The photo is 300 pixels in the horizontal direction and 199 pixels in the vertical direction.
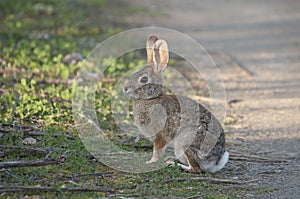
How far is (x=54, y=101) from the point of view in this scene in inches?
248

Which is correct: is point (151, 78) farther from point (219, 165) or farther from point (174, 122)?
point (219, 165)

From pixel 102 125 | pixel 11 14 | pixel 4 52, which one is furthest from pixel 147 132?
pixel 11 14

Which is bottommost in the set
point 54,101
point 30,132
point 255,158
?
point 255,158

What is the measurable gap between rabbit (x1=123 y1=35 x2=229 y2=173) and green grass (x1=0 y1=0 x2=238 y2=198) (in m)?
0.20

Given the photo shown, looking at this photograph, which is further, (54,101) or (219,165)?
(54,101)

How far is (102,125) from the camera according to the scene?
586 centimetres

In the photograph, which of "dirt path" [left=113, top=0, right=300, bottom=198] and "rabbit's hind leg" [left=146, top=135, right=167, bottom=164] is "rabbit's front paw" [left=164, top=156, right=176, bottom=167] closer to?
"rabbit's hind leg" [left=146, top=135, right=167, bottom=164]

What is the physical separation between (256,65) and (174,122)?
420 cm

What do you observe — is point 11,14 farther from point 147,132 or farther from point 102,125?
point 147,132

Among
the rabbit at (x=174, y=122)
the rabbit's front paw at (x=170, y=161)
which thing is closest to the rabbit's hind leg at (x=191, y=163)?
the rabbit at (x=174, y=122)

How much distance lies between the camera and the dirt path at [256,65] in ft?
17.1

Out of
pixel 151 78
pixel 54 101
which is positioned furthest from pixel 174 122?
pixel 54 101

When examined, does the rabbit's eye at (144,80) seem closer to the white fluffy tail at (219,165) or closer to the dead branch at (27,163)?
the white fluffy tail at (219,165)

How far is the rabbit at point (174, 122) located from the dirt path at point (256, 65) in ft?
1.17
